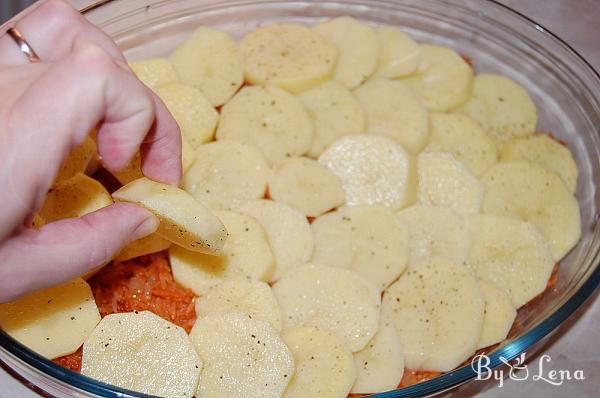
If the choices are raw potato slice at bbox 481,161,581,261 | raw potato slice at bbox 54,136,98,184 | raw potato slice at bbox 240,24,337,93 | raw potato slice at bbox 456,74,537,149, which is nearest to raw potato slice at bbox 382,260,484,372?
raw potato slice at bbox 481,161,581,261

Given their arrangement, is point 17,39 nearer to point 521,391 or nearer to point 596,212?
point 521,391

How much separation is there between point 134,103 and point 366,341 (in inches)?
27.5

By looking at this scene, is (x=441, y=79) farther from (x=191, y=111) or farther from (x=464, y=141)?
(x=191, y=111)

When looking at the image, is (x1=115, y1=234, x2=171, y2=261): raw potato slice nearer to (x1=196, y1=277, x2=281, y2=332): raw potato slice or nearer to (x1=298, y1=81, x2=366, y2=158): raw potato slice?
(x1=196, y1=277, x2=281, y2=332): raw potato slice

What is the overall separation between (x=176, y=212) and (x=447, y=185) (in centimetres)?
73

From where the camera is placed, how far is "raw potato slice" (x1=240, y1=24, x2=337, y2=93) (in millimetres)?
1852

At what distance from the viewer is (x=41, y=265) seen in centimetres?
112

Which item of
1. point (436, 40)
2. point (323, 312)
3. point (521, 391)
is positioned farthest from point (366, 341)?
point (436, 40)

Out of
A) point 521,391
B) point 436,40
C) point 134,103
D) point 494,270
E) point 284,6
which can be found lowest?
point 521,391

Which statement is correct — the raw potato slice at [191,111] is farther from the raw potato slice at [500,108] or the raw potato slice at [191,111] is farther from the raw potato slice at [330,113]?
the raw potato slice at [500,108]

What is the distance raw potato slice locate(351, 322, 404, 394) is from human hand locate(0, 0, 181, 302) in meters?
0.52

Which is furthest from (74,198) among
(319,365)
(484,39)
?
(484,39)

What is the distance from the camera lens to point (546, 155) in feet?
6.00

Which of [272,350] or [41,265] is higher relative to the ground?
[41,265]
